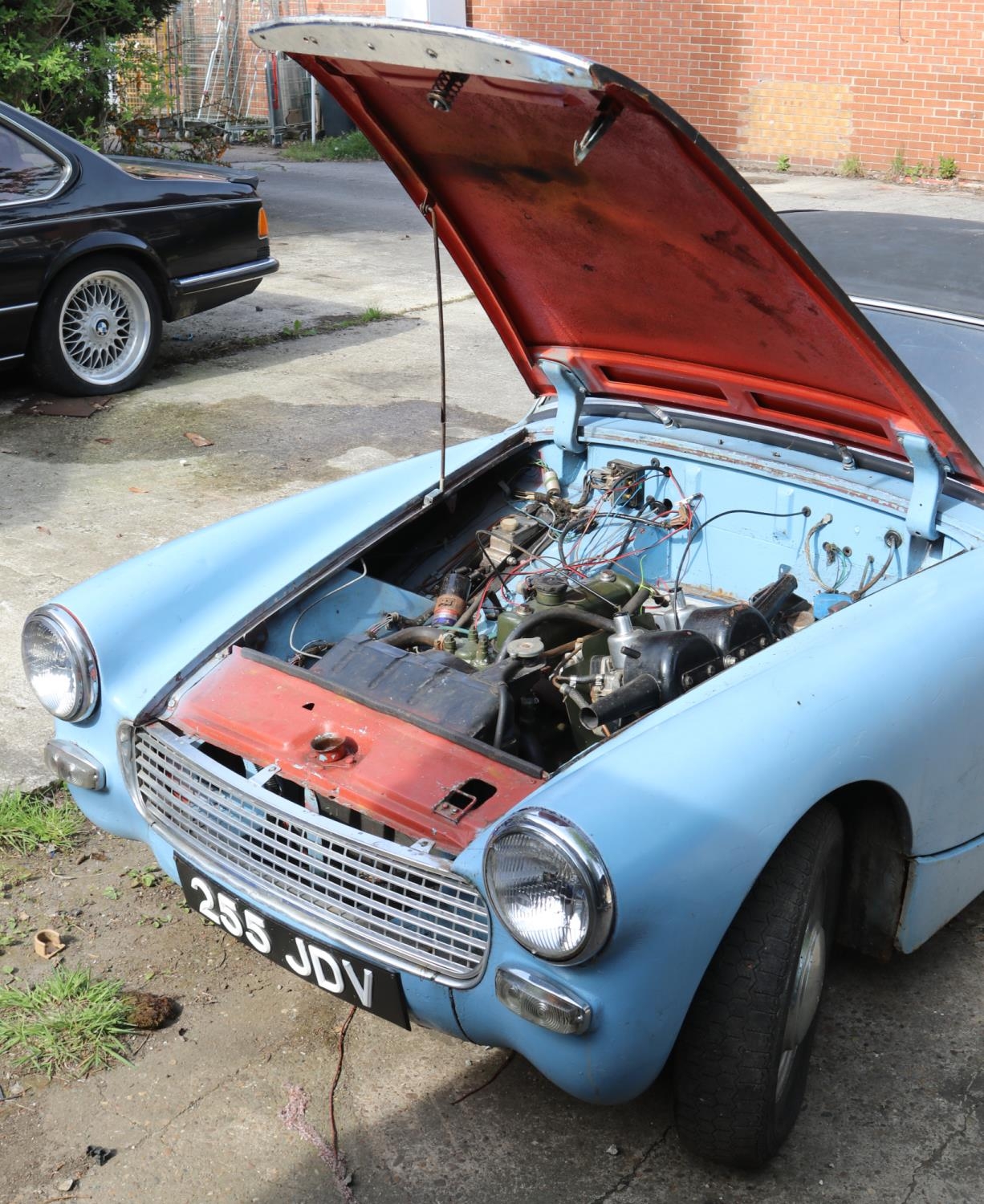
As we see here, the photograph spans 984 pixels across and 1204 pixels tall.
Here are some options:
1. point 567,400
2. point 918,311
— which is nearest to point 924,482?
point 918,311

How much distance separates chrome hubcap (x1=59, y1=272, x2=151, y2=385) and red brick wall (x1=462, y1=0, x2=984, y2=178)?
965cm

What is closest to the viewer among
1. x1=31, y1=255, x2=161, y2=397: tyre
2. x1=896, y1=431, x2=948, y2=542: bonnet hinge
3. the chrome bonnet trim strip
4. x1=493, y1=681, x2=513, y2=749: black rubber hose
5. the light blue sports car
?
the light blue sports car

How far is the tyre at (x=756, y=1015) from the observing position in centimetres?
223

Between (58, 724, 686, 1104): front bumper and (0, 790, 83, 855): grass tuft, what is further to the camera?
(0, 790, 83, 855): grass tuft

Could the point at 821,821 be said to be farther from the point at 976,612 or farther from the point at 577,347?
the point at 577,347

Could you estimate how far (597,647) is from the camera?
294 centimetres

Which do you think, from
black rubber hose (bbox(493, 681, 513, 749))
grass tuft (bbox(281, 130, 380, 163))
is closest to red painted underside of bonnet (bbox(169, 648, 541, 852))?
black rubber hose (bbox(493, 681, 513, 749))

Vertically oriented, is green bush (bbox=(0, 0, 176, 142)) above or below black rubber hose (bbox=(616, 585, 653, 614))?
above

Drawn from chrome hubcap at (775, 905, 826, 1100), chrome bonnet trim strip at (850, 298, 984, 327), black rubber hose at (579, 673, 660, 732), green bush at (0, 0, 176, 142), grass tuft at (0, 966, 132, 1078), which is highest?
green bush at (0, 0, 176, 142)

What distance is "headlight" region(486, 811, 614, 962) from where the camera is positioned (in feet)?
6.58

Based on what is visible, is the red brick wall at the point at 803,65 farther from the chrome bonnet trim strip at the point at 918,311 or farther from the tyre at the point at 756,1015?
the tyre at the point at 756,1015

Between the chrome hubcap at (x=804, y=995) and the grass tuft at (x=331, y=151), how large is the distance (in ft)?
49.7

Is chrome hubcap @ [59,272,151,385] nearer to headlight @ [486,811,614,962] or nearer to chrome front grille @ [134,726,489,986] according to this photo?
chrome front grille @ [134,726,489,986]

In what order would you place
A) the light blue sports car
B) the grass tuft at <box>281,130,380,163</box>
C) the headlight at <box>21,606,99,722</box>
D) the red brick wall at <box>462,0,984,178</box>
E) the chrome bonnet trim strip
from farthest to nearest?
1. the grass tuft at <box>281,130,380,163</box>
2. the red brick wall at <box>462,0,984,178</box>
3. the chrome bonnet trim strip
4. the headlight at <box>21,606,99,722</box>
5. the light blue sports car
